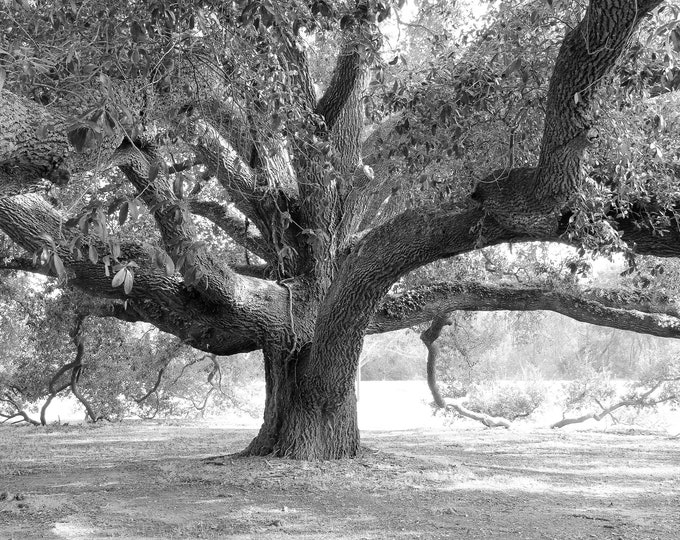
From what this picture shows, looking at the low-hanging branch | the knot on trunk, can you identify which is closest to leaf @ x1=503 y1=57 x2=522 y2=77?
the knot on trunk

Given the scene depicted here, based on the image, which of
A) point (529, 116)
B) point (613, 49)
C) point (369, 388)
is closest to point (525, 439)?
point (529, 116)

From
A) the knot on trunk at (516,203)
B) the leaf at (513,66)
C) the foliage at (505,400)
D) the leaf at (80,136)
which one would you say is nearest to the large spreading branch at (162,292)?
the knot on trunk at (516,203)

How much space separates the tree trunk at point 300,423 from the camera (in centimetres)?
794

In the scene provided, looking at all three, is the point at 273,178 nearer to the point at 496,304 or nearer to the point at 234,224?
the point at 234,224

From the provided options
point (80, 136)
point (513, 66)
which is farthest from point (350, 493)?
point (80, 136)

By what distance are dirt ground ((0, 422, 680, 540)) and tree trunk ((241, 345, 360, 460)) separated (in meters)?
0.29

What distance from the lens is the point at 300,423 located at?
7996 mm

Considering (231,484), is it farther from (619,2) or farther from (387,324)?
(619,2)

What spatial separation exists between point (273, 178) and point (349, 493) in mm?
3476

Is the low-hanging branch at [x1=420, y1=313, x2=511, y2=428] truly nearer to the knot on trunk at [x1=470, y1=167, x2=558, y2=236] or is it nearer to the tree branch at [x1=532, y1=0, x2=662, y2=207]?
the knot on trunk at [x1=470, y1=167, x2=558, y2=236]

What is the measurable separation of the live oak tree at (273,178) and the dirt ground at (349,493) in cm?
111

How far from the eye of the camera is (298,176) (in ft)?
26.7

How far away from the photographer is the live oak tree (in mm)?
3932

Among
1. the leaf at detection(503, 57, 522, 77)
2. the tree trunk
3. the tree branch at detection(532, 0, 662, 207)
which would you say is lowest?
the tree trunk
